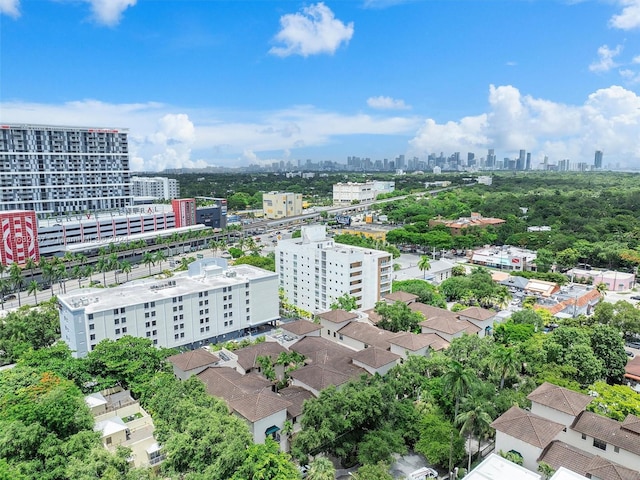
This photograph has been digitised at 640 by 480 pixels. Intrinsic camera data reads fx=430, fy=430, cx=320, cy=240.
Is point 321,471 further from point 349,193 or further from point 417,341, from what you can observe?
point 349,193

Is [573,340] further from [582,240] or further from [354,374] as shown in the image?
[582,240]

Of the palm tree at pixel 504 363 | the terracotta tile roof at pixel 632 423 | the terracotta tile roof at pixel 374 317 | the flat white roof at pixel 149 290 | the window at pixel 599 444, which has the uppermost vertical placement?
the flat white roof at pixel 149 290

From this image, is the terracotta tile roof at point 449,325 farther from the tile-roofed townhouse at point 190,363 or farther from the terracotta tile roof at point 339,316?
the tile-roofed townhouse at point 190,363

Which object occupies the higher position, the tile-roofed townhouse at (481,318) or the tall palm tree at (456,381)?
the tall palm tree at (456,381)

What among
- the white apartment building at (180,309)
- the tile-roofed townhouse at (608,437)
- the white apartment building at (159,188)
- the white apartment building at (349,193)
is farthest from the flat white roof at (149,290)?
the white apartment building at (159,188)

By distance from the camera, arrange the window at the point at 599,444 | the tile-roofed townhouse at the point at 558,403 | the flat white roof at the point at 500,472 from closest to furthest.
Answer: the flat white roof at the point at 500,472, the window at the point at 599,444, the tile-roofed townhouse at the point at 558,403

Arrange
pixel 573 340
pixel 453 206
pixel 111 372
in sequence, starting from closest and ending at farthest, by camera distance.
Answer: pixel 111 372
pixel 573 340
pixel 453 206

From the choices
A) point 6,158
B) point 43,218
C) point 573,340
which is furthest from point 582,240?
point 6,158
